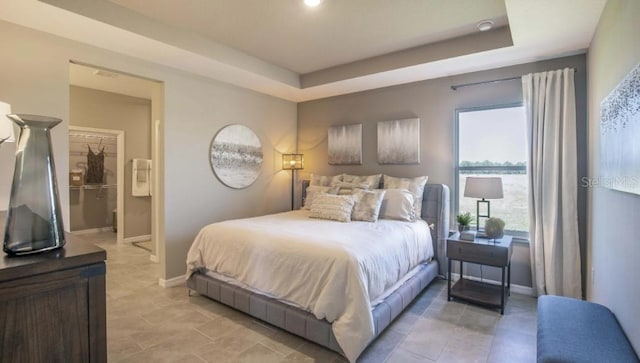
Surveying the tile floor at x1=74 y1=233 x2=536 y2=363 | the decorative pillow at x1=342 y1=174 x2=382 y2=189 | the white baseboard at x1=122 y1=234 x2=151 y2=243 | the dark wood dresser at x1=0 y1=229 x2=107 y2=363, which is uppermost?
the decorative pillow at x1=342 y1=174 x2=382 y2=189

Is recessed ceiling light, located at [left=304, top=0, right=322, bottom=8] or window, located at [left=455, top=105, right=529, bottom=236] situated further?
window, located at [left=455, top=105, right=529, bottom=236]

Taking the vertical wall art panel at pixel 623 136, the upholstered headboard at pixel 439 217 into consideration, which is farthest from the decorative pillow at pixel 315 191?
the vertical wall art panel at pixel 623 136

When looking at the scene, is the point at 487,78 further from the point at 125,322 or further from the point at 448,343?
the point at 125,322

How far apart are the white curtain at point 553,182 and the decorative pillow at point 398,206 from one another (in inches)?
48.9

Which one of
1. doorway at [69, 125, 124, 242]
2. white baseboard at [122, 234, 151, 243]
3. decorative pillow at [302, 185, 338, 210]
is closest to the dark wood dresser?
decorative pillow at [302, 185, 338, 210]

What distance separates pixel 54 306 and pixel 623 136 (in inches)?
101

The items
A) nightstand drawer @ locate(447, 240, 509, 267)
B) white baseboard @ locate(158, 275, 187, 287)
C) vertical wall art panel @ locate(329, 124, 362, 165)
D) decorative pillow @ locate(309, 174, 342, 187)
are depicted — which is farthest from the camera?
vertical wall art panel @ locate(329, 124, 362, 165)

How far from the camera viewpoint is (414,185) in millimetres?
3939

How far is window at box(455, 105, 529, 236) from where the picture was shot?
3.58 meters

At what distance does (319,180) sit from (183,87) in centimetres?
221

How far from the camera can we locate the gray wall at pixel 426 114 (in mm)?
3502

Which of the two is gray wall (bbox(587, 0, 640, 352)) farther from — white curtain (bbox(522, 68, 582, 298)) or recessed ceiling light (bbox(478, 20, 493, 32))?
recessed ceiling light (bbox(478, 20, 493, 32))

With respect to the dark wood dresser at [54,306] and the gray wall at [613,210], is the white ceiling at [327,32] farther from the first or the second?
the dark wood dresser at [54,306]

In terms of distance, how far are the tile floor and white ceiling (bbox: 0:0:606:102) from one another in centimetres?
260
